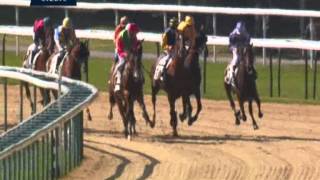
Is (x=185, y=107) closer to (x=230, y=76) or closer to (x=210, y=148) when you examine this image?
(x=230, y=76)

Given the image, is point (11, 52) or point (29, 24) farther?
point (29, 24)

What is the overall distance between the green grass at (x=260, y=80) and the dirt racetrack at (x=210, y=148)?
1.74 meters

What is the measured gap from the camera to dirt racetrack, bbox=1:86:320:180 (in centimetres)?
1507

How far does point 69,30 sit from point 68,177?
627cm

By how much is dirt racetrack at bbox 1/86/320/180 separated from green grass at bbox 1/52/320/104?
1.74 meters

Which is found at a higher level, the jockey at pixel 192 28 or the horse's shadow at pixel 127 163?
the jockey at pixel 192 28

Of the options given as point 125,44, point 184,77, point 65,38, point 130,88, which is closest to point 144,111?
point 130,88

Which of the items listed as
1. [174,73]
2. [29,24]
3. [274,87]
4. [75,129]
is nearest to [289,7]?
[29,24]

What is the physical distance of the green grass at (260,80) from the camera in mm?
23719

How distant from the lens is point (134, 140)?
18.0 meters

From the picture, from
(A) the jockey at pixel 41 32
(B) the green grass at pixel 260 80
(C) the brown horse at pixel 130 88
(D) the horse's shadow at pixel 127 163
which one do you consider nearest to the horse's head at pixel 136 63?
(C) the brown horse at pixel 130 88

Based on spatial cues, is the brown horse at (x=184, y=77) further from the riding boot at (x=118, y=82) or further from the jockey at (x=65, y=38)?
the jockey at (x=65, y=38)

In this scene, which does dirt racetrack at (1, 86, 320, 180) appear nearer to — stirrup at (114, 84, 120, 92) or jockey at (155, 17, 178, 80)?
stirrup at (114, 84, 120, 92)

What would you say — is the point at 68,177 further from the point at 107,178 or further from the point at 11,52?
the point at 11,52
